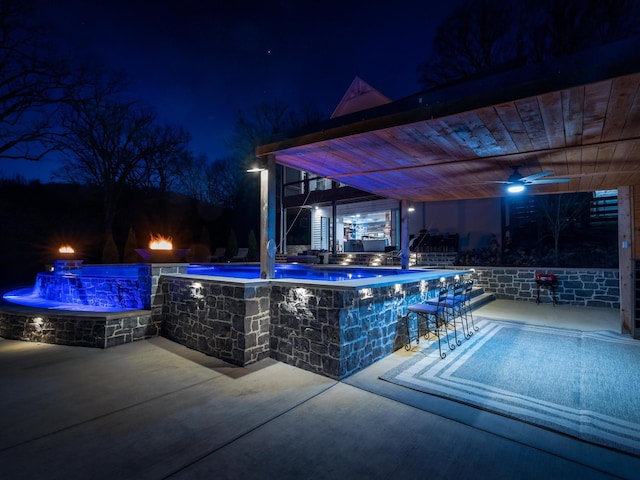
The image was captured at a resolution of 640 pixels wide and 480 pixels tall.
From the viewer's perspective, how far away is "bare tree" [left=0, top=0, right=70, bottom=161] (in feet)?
44.5

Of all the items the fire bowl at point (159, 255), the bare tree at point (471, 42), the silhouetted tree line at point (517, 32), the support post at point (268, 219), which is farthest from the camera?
the bare tree at point (471, 42)

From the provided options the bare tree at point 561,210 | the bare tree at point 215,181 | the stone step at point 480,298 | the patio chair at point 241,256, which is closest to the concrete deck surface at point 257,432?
the stone step at point 480,298

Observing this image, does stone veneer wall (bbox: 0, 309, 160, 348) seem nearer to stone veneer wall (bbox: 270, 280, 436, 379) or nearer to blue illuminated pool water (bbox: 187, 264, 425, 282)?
stone veneer wall (bbox: 270, 280, 436, 379)

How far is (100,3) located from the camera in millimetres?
13742

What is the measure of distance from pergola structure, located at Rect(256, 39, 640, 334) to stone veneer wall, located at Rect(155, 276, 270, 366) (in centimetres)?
128

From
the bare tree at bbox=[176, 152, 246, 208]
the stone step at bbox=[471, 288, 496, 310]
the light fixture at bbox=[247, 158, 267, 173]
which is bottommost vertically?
the stone step at bbox=[471, 288, 496, 310]

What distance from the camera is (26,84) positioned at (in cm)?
1473

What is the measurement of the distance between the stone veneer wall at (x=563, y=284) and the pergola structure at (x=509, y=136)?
2.65m

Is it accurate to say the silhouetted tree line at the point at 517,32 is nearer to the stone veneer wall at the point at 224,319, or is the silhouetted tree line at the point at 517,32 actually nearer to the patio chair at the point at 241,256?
the stone veneer wall at the point at 224,319

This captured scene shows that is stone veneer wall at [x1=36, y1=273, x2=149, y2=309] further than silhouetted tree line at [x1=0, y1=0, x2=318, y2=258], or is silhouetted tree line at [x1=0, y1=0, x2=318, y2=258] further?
silhouetted tree line at [x1=0, y1=0, x2=318, y2=258]

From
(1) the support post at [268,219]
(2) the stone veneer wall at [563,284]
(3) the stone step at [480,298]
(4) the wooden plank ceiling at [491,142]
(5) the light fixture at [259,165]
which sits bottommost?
(3) the stone step at [480,298]

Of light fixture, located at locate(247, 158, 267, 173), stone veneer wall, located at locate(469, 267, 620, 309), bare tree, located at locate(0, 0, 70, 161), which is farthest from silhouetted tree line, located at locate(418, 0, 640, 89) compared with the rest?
bare tree, located at locate(0, 0, 70, 161)

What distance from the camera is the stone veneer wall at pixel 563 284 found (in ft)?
28.4

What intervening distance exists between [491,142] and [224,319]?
5.01 m
